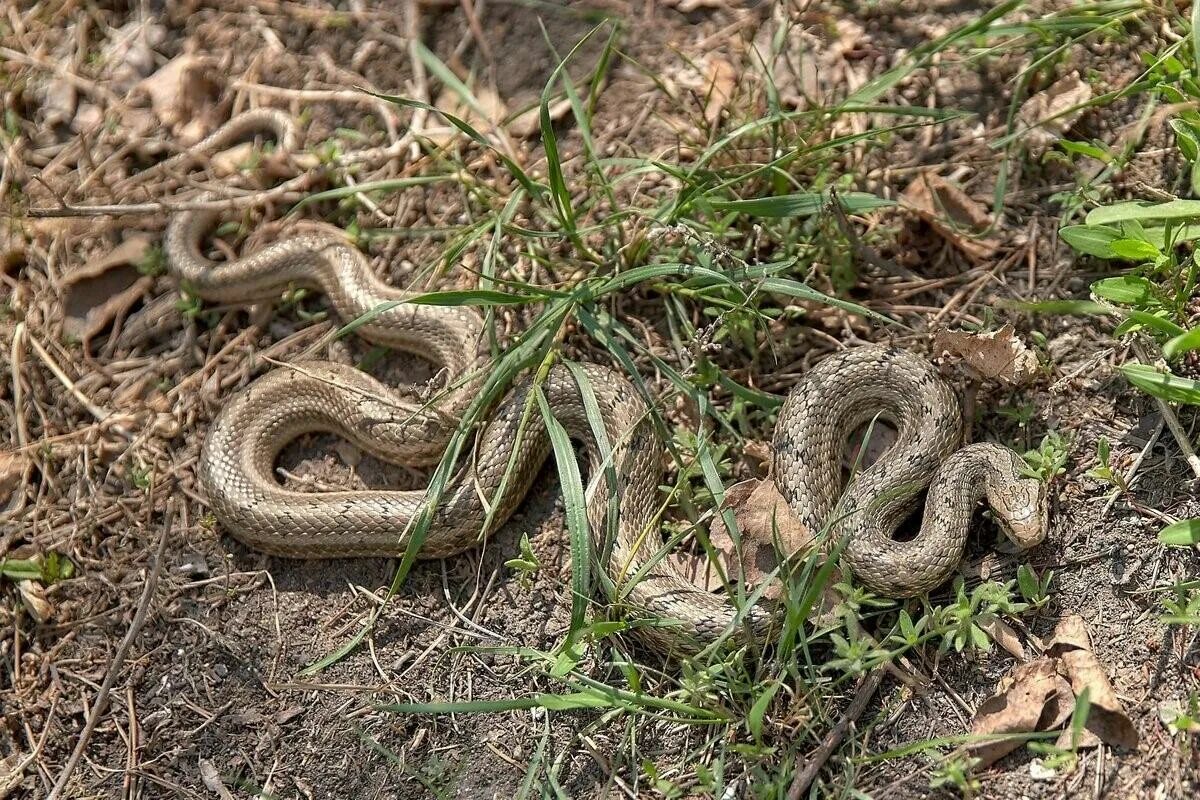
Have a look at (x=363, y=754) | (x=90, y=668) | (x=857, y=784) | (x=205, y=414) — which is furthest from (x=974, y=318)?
(x=90, y=668)

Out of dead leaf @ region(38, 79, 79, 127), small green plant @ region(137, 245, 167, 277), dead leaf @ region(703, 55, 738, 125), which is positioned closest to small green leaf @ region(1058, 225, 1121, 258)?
dead leaf @ region(703, 55, 738, 125)

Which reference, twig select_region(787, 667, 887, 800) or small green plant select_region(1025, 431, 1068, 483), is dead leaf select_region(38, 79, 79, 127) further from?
small green plant select_region(1025, 431, 1068, 483)

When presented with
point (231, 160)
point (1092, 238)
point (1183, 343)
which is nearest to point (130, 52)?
point (231, 160)

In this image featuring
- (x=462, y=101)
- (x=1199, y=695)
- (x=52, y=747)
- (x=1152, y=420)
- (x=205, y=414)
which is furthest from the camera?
(x=462, y=101)

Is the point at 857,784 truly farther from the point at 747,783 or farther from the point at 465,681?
the point at 465,681

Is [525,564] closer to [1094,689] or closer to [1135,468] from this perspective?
[1094,689]

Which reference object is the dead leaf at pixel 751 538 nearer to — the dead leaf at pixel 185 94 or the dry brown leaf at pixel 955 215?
the dry brown leaf at pixel 955 215
